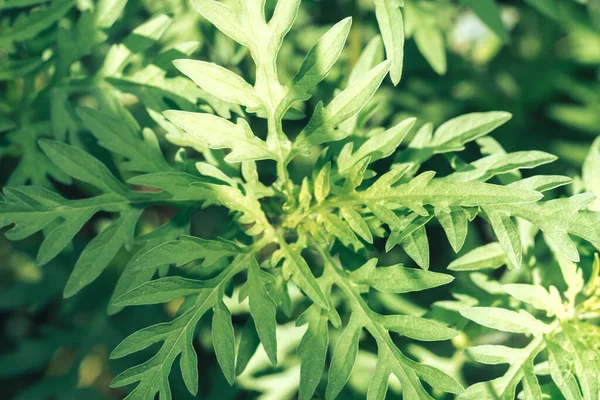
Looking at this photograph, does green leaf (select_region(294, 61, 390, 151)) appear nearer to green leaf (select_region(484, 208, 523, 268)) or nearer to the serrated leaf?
green leaf (select_region(484, 208, 523, 268))

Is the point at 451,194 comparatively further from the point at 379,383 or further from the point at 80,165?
the point at 80,165

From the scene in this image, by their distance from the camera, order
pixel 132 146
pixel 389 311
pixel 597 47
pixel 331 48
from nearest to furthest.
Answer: pixel 331 48 < pixel 132 146 < pixel 389 311 < pixel 597 47

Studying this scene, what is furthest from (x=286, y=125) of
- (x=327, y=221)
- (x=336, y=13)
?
(x=327, y=221)

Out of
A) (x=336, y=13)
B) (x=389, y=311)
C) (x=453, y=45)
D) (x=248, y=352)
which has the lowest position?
(x=389, y=311)

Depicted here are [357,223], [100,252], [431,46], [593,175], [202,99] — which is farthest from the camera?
[431,46]

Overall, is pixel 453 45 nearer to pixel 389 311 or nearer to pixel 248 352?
pixel 389 311

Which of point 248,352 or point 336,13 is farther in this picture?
point 336,13

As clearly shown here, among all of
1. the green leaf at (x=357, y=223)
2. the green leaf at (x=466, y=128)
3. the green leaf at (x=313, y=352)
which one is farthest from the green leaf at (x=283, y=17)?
the green leaf at (x=313, y=352)

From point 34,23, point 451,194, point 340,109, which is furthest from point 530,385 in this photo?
point 34,23
